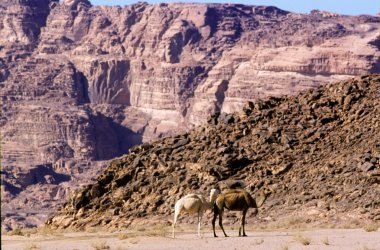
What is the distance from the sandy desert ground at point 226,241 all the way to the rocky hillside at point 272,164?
4.14 m

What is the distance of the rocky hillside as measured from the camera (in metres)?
34.0

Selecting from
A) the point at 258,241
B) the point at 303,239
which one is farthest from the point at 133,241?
the point at 303,239

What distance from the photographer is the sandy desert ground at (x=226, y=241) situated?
24.7 m

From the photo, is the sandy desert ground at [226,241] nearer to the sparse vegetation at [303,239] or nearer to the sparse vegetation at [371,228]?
the sparse vegetation at [303,239]

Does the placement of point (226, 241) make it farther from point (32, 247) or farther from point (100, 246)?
point (32, 247)

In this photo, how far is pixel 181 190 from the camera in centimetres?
3631

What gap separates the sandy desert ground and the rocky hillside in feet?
13.6

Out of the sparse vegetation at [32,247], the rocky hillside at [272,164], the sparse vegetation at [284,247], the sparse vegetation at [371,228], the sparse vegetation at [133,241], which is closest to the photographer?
the sparse vegetation at [284,247]

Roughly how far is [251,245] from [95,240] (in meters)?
4.64

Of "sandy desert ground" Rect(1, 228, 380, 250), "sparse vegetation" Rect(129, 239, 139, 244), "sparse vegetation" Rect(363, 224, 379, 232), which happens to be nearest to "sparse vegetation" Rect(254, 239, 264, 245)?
"sandy desert ground" Rect(1, 228, 380, 250)

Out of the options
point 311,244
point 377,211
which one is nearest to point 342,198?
point 377,211

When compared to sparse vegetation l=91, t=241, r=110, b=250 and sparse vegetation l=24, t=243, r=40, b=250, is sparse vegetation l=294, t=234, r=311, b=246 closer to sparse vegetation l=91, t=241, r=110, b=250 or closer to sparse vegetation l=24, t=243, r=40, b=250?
sparse vegetation l=91, t=241, r=110, b=250

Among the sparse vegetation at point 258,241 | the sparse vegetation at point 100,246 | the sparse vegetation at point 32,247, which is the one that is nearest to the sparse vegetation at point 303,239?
the sparse vegetation at point 258,241

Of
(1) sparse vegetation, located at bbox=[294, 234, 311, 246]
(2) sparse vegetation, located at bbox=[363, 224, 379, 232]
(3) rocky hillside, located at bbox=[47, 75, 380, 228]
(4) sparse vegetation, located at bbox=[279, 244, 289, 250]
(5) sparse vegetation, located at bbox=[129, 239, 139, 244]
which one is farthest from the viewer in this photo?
(3) rocky hillside, located at bbox=[47, 75, 380, 228]
